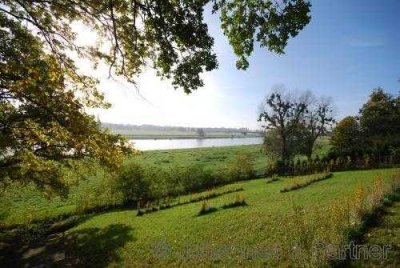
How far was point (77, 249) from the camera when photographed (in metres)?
21.9

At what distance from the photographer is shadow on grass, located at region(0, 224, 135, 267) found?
19.3 metres

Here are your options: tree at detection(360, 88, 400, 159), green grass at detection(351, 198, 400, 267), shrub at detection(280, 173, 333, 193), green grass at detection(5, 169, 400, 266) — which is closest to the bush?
green grass at detection(5, 169, 400, 266)

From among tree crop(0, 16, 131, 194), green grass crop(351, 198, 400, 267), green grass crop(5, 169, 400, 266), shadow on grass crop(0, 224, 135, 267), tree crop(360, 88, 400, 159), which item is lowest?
shadow on grass crop(0, 224, 135, 267)

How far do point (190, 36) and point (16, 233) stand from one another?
28.8 metres

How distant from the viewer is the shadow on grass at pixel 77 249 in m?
19.3

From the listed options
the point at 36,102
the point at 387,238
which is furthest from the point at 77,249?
the point at 387,238

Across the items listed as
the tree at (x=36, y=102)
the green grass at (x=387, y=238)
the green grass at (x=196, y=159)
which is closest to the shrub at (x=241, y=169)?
the green grass at (x=196, y=159)

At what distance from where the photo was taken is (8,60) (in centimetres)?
1479

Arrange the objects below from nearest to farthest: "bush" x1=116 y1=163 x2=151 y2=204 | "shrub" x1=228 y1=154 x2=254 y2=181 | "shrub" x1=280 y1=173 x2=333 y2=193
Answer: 1. "shrub" x1=280 y1=173 x2=333 y2=193
2. "bush" x1=116 y1=163 x2=151 y2=204
3. "shrub" x1=228 y1=154 x2=254 y2=181

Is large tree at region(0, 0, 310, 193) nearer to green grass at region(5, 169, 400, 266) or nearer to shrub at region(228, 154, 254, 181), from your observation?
green grass at region(5, 169, 400, 266)

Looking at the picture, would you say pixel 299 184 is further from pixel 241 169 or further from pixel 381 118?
pixel 381 118

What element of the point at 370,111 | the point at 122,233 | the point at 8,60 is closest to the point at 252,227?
the point at 122,233

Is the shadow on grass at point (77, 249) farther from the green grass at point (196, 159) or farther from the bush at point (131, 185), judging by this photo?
the green grass at point (196, 159)

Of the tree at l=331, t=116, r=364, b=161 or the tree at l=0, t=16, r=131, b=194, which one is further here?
the tree at l=331, t=116, r=364, b=161
